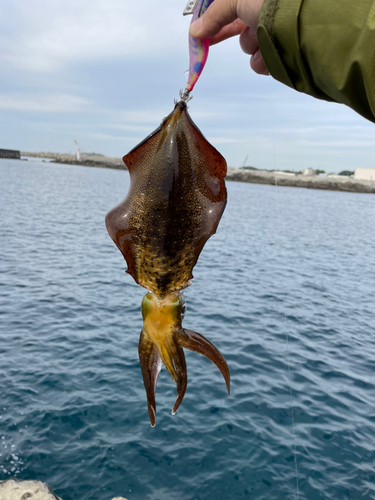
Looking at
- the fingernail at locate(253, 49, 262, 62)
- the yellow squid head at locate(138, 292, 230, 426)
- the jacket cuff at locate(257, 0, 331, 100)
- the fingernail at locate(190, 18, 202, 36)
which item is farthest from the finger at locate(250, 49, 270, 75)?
the yellow squid head at locate(138, 292, 230, 426)

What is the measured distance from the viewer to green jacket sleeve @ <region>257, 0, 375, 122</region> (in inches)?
58.7

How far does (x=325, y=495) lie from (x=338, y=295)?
578 inches

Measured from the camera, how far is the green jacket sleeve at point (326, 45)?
58.7 inches

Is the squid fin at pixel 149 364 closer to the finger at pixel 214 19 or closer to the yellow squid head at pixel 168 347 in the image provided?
the yellow squid head at pixel 168 347

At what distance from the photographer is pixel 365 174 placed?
15512cm

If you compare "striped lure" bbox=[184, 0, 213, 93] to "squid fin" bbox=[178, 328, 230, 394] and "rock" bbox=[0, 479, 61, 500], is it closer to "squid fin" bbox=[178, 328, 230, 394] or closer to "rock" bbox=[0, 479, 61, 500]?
"squid fin" bbox=[178, 328, 230, 394]

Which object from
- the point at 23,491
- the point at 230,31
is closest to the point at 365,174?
the point at 23,491

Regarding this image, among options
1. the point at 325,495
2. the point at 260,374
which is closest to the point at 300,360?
the point at 260,374

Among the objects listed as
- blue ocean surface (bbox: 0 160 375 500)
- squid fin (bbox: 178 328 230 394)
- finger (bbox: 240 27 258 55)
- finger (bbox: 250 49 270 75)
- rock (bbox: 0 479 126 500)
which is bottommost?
blue ocean surface (bbox: 0 160 375 500)

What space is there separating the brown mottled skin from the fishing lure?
21 centimetres

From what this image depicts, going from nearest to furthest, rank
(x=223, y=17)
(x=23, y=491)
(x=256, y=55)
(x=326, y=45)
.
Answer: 1. (x=326, y=45)
2. (x=223, y=17)
3. (x=256, y=55)
4. (x=23, y=491)

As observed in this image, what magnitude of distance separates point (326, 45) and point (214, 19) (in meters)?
0.65

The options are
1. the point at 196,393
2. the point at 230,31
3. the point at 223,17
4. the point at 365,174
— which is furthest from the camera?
the point at 365,174

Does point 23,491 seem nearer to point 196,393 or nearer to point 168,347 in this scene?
point 196,393
